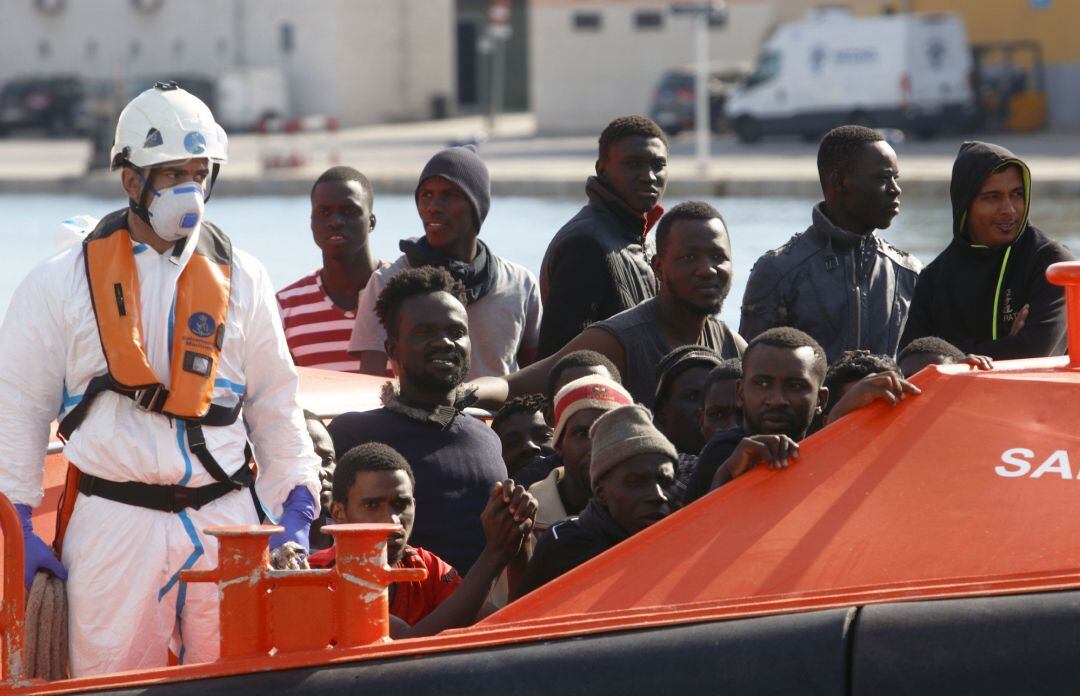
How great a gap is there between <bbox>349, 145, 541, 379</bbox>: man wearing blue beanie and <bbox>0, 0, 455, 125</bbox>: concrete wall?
3909 cm

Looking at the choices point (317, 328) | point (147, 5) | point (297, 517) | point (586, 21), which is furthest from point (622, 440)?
point (147, 5)

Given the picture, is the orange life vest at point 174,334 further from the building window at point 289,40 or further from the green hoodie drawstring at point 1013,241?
the building window at point 289,40

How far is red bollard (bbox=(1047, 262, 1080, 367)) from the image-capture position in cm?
343

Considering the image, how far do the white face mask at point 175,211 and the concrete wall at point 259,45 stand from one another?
41.4 metres

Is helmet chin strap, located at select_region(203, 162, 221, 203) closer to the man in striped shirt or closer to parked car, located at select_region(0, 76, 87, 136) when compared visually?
the man in striped shirt

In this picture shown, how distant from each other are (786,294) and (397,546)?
196 cm

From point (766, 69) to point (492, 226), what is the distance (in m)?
12.1

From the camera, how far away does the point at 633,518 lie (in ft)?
12.9

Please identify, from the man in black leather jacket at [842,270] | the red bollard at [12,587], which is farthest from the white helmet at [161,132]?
the man in black leather jacket at [842,270]

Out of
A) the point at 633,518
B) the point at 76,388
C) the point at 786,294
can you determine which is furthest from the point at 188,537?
the point at 786,294

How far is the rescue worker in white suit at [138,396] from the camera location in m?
3.62

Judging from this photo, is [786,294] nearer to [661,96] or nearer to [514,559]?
[514,559]

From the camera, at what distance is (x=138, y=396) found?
3623 mm

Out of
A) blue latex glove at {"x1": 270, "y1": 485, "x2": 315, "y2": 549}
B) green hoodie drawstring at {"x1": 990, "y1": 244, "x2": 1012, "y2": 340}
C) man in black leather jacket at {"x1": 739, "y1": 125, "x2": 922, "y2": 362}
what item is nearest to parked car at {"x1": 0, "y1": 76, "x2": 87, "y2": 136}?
man in black leather jacket at {"x1": 739, "y1": 125, "x2": 922, "y2": 362}
